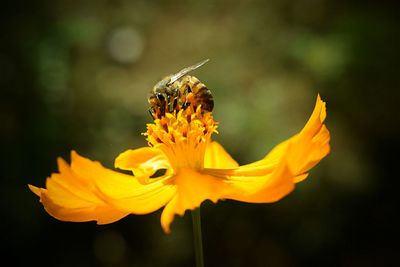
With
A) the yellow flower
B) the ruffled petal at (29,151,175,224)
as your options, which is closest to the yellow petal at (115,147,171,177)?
the yellow flower

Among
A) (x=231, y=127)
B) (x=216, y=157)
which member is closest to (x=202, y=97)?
(x=216, y=157)

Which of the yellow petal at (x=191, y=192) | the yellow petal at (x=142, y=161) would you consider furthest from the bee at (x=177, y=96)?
the yellow petal at (x=191, y=192)

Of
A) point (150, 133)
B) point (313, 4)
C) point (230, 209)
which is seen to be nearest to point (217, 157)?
point (150, 133)

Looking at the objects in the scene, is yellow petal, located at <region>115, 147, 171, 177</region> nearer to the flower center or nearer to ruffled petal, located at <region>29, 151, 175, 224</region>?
the flower center

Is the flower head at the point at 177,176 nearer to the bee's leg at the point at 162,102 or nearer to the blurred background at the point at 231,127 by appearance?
the bee's leg at the point at 162,102

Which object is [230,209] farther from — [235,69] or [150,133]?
[150,133]

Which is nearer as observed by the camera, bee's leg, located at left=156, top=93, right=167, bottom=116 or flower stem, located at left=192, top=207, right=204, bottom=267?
flower stem, located at left=192, top=207, right=204, bottom=267
